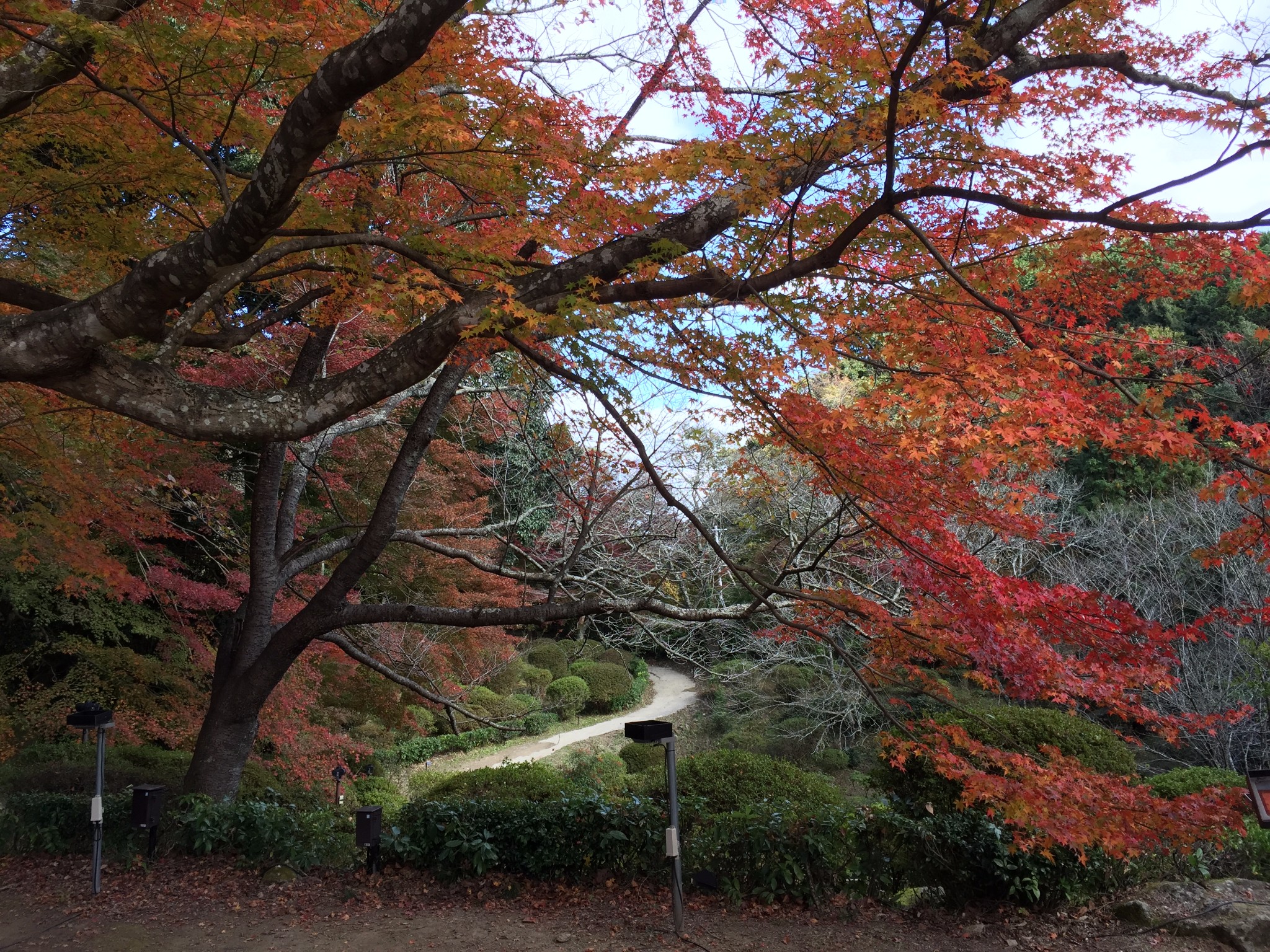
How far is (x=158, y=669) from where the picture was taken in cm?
822

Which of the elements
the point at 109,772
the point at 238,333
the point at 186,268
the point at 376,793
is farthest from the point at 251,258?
the point at 376,793

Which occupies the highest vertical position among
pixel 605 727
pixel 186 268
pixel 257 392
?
pixel 186 268

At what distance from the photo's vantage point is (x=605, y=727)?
16.6 m

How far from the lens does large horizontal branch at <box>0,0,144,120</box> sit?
377cm

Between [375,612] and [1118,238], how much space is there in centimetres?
593

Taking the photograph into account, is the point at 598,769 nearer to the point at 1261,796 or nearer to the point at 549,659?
the point at 549,659

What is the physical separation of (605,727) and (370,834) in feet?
36.5

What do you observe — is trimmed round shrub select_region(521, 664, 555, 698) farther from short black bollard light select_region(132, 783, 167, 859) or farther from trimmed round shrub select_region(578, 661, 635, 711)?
short black bollard light select_region(132, 783, 167, 859)

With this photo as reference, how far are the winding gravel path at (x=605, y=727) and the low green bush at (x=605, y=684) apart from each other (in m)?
0.51

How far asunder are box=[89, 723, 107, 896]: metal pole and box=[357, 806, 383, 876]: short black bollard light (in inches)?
70.3

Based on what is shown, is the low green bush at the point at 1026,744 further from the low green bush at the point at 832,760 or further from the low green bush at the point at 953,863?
the low green bush at the point at 832,760

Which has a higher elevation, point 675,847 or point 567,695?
point 675,847

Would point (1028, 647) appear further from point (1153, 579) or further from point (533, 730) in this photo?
point (533, 730)

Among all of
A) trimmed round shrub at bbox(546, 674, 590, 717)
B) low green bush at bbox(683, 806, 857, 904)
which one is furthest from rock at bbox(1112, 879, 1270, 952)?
trimmed round shrub at bbox(546, 674, 590, 717)
